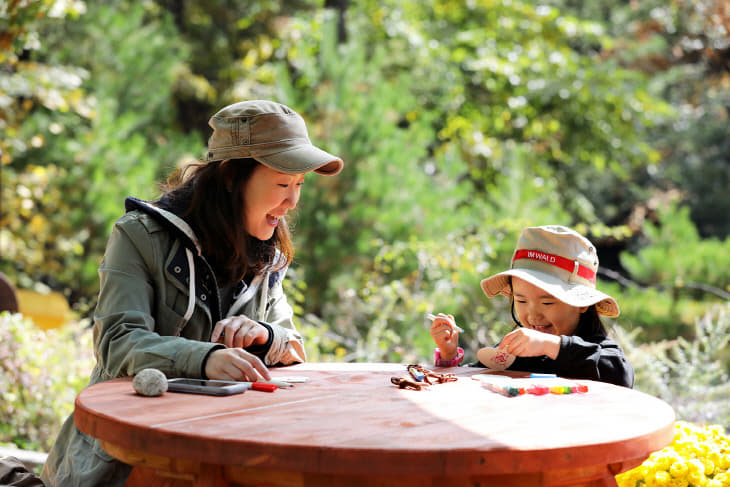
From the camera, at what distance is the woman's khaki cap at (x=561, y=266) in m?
2.26

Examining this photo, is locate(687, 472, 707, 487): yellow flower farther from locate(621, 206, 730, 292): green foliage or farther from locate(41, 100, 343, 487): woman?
locate(621, 206, 730, 292): green foliage

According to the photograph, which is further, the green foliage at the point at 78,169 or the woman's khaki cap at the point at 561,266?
the green foliage at the point at 78,169

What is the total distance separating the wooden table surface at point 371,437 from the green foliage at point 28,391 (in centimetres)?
252

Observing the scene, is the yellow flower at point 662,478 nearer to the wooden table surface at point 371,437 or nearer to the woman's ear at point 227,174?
the wooden table surface at point 371,437

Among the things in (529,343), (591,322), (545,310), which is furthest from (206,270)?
(591,322)

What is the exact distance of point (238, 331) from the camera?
2.09 meters

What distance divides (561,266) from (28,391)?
2.95 m

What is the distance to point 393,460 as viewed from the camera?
1.20 metres

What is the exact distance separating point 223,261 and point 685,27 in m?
10.3

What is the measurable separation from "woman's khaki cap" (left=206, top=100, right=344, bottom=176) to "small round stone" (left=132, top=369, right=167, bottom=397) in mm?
680

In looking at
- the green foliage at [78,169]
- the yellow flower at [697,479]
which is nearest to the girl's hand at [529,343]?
the yellow flower at [697,479]

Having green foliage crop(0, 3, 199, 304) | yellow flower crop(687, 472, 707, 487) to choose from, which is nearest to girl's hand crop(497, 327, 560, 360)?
yellow flower crop(687, 472, 707, 487)

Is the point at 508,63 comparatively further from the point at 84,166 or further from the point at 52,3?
the point at 52,3

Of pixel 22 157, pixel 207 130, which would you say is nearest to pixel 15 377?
pixel 22 157
